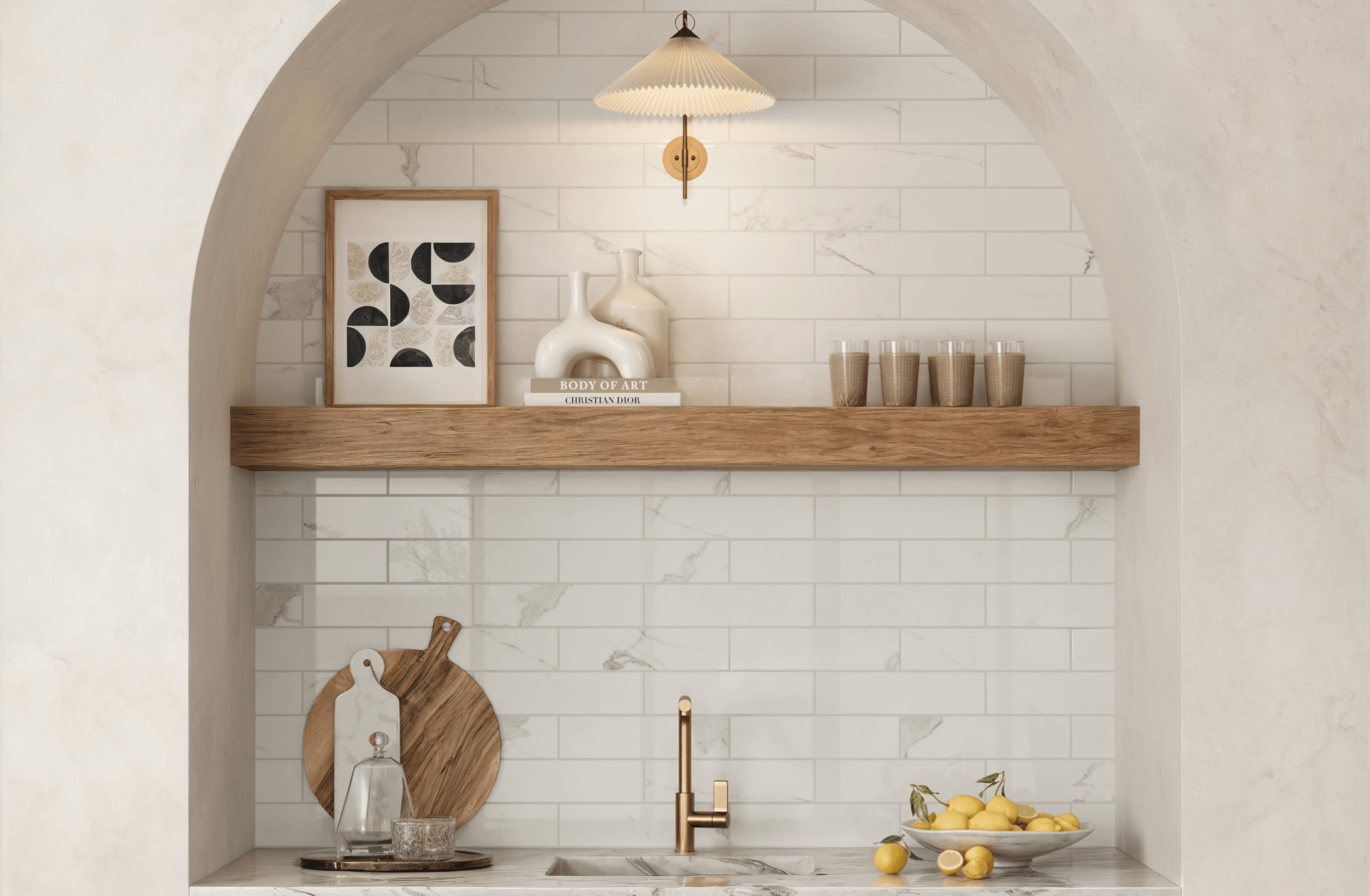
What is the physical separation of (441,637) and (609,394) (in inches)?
27.8

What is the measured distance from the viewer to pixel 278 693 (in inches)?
116

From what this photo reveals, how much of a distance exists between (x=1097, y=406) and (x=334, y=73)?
1754mm

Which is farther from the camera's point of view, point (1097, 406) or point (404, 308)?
point (404, 308)

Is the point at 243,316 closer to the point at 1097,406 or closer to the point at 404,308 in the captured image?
the point at 404,308

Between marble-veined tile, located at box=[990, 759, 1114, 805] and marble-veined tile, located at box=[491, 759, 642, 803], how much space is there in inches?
33.8

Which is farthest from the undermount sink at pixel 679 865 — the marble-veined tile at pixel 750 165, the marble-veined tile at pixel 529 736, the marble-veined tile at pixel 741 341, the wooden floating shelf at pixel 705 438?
the marble-veined tile at pixel 750 165

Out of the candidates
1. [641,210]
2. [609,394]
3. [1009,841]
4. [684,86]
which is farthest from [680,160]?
[1009,841]

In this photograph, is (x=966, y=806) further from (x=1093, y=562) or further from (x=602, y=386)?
(x=602, y=386)

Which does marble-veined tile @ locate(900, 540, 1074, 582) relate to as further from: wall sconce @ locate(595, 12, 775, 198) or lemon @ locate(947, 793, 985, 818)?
wall sconce @ locate(595, 12, 775, 198)

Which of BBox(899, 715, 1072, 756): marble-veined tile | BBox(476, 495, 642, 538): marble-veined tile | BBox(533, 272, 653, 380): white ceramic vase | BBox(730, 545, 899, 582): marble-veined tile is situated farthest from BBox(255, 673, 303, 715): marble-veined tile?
BBox(899, 715, 1072, 756): marble-veined tile

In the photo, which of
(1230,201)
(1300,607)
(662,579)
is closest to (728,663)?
(662,579)

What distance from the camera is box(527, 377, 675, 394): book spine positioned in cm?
274

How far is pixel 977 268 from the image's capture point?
298 centimetres

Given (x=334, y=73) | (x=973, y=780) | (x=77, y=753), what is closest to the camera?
(x=77, y=753)
